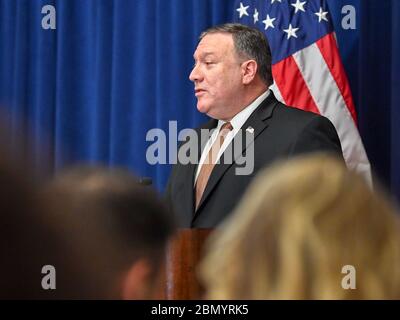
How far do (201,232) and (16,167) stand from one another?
60 centimetres

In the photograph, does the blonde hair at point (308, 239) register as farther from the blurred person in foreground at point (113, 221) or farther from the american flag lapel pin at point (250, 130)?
the american flag lapel pin at point (250, 130)

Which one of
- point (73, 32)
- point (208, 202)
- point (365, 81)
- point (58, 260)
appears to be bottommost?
point (208, 202)

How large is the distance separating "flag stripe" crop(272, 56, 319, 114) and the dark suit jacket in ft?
2.19

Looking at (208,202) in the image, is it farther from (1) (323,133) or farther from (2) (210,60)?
(2) (210,60)

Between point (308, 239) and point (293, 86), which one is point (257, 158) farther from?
point (308, 239)

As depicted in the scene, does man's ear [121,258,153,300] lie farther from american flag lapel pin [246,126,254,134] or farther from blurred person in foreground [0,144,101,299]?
american flag lapel pin [246,126,254,134]

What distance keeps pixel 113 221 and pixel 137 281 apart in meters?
0.08

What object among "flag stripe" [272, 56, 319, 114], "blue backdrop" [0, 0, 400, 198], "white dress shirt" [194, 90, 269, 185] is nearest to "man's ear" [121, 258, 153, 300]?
"white dress shirt" [194, 90, 269, 185]

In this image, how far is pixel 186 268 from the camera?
44.4 inches

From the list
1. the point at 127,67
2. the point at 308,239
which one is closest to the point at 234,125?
the point at 127,67

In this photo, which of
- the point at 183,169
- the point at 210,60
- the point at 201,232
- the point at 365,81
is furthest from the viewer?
the point at 365,81

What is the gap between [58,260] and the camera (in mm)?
671

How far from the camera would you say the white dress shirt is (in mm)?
2748
